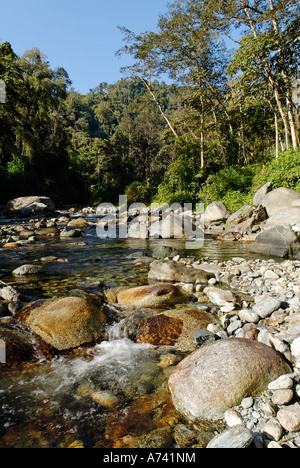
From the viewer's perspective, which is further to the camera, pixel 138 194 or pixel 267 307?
pixel 138 194

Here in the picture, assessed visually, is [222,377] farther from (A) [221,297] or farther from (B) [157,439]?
(A) [221,297]

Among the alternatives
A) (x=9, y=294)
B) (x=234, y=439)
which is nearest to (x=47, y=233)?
(x=9, y=294)

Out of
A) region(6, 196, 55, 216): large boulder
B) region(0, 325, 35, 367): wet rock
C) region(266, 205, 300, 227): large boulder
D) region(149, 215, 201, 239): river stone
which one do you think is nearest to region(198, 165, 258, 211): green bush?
region(149, 215, 201, 239): river stone

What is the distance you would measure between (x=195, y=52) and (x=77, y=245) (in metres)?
15.7

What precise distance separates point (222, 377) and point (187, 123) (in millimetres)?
24547

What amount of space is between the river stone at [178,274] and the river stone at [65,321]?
2075 mm

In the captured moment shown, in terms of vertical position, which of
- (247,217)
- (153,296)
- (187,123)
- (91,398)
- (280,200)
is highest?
(187,123)

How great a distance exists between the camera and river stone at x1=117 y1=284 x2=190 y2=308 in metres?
4.44

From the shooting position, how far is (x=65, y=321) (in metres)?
3.51

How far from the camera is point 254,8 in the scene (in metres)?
13.2

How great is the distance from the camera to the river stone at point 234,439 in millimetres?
1726

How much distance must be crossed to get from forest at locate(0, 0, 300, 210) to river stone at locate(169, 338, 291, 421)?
11.8 meters
